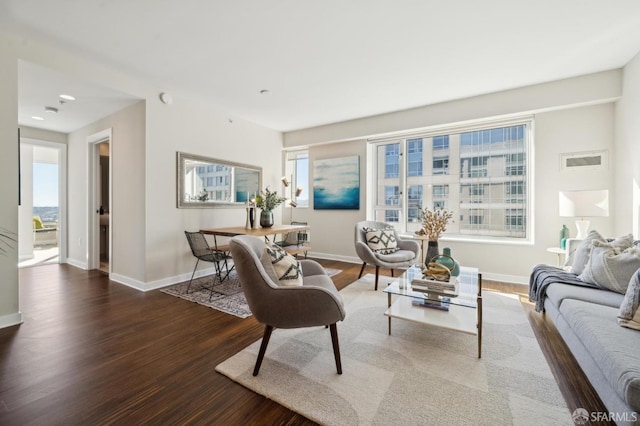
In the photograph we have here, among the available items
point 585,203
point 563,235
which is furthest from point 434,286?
point 563,235

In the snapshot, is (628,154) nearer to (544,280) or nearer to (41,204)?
(544,280)

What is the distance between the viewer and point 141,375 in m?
1.76

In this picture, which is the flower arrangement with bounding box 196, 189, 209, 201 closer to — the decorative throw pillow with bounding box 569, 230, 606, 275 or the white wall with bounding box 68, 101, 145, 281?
the white wall with bounding box 68, 101, 145, 281

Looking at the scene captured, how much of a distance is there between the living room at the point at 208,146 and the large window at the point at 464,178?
12.0 inches

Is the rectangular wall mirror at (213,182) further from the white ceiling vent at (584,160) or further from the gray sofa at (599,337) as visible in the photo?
the white ceiling vent at (584,160)

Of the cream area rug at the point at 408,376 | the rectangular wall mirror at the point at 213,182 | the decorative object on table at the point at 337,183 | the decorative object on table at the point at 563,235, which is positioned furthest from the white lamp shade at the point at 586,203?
the rectangular wall mirror at the point at 213,182

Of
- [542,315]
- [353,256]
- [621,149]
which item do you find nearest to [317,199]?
[353,256]

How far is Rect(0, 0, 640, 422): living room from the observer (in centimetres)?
272

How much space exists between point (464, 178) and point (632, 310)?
10.4 feet

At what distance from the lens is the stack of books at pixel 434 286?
2.18 meters

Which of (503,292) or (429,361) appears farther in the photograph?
(503,292)

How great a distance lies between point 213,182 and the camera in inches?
172

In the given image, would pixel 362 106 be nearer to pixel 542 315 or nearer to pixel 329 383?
pixel 542 315

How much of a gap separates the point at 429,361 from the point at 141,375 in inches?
76.3
